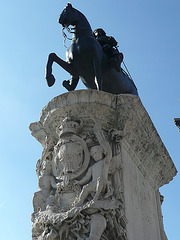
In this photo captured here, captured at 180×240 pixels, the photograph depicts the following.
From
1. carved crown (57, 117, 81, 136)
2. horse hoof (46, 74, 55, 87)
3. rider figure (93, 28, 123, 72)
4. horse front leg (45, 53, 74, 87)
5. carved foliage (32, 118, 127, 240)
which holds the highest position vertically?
rider figure (93, 28, 123, 72)

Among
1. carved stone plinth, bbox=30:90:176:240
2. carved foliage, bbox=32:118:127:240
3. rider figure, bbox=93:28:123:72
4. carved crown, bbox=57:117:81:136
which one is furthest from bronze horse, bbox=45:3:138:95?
carved foliage, bbox=32:118:127:240

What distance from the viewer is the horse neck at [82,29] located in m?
8.89

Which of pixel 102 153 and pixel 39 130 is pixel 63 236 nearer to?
pixel 102 153

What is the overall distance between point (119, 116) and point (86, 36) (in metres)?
1.95

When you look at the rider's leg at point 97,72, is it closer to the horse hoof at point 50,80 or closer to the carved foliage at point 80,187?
the horse hoof at point 50,80

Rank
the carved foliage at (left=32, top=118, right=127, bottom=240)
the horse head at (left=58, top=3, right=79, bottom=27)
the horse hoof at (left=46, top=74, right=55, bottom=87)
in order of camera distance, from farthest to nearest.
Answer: the horse head at (left=58, top=3, right=79, bottom=27), the horse hoof at (left=46, top=74, right=55, bottom=87), the carved foliage at (left=32, top=118, right=127, bottom=240)

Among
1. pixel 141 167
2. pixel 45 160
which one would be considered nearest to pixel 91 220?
pixel 45 160

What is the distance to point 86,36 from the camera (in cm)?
881

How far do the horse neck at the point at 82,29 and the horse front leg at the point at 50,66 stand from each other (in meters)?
0.57

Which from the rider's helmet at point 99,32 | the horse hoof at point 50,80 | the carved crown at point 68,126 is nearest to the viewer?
the carved crown at point 68,126

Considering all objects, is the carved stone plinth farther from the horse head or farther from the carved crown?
the horse head

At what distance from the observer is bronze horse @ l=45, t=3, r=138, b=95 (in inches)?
336

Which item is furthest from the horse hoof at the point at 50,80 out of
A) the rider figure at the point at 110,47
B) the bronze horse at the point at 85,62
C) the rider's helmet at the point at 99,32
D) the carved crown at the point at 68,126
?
the rider's helmet at the point at 99,32

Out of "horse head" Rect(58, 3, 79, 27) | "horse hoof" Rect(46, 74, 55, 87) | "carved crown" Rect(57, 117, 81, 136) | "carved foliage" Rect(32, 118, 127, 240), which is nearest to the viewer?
"carved foliage" Rect(32, 118, 127, 240)
